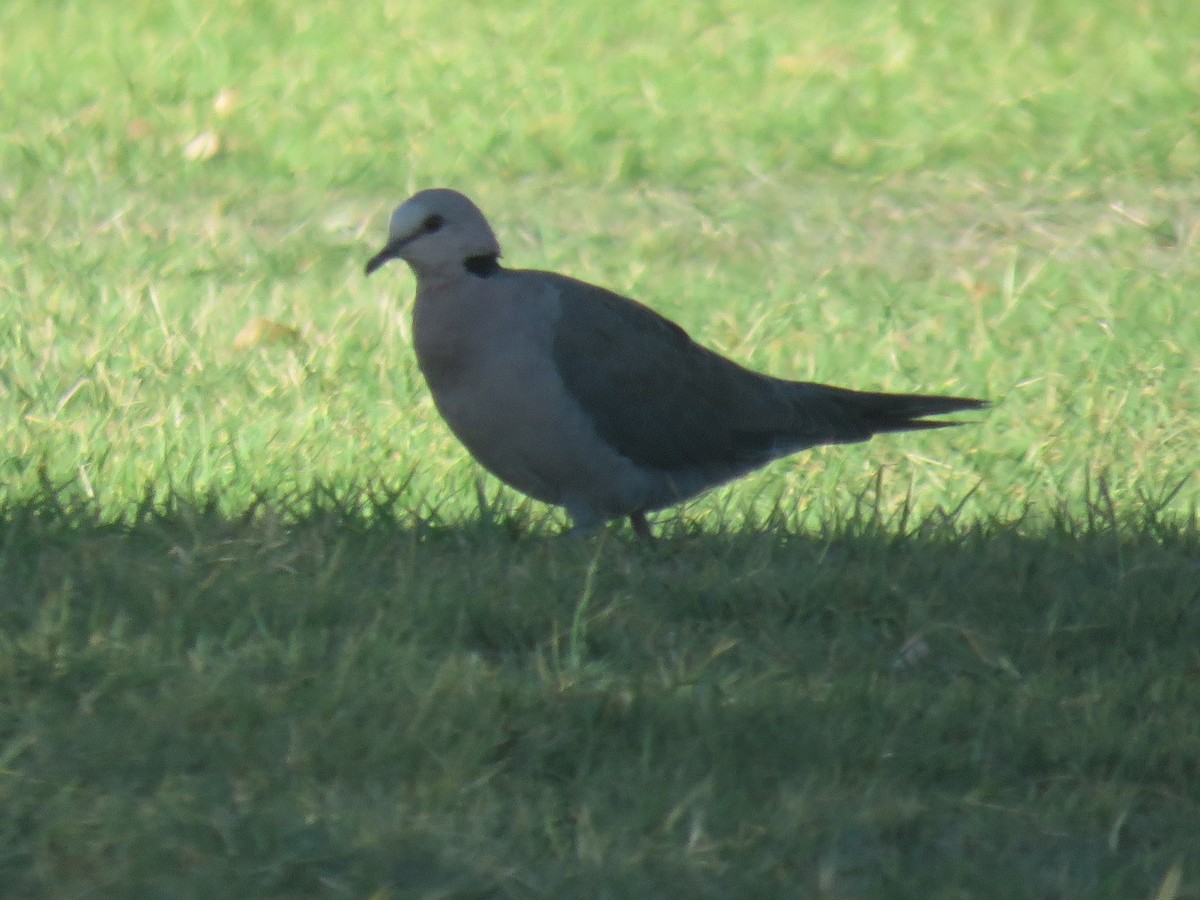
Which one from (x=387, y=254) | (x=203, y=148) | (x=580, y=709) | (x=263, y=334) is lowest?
(x=580, y=709)

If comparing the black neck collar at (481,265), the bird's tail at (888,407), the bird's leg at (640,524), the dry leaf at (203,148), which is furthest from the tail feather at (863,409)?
the dry leaf at (203,148)

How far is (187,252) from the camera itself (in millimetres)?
7379

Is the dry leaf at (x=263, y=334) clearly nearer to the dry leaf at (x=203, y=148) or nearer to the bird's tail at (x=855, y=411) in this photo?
the bird's tail at (x=855, y=411)

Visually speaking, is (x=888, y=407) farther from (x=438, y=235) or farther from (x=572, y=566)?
(x=572, y=566)

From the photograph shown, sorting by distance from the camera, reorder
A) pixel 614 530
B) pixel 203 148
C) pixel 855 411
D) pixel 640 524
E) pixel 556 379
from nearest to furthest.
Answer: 1. pixel 556 379
2. pixel 614 530
3. pixel 640 524
4. pixel 855 411
5. pixel 203 148

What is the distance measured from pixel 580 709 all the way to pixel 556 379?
146 centimetres

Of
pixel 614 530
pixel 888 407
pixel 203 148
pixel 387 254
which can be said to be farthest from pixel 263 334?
pixel 203 148

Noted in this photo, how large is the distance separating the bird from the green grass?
0.16 m

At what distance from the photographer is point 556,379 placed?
4.73 m

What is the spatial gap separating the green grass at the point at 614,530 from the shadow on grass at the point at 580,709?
1 cm

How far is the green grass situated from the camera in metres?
3.10

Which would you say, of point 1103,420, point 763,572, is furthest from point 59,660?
point 1103,420

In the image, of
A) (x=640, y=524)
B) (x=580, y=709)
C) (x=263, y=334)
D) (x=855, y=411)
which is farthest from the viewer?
(x=263, y=334)

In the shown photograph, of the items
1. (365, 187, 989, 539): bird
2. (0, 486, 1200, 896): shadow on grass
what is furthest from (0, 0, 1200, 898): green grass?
(365, 187, 989, 539): bird
